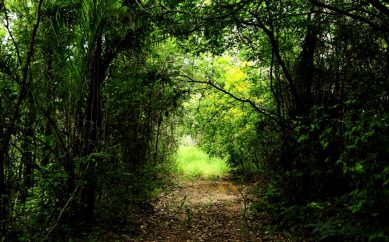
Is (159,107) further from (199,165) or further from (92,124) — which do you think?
(199,165)

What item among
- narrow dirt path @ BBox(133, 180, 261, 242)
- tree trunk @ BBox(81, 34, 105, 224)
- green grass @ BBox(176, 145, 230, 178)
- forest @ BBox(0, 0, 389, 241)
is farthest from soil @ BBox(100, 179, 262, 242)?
green grass @ BBox(176, 145, 230, 178)

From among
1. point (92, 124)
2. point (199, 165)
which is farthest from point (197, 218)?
point (199, 165)

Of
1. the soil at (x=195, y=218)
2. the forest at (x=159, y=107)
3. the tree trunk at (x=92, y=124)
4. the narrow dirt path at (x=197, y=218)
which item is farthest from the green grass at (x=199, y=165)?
the tree trunk at (x=92, y=124)

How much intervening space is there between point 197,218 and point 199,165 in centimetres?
705

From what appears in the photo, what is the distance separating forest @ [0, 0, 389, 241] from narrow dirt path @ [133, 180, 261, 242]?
315mm

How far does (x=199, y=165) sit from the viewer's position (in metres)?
14.0

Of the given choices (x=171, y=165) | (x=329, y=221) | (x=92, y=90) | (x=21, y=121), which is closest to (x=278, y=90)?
(x=329, y=221)

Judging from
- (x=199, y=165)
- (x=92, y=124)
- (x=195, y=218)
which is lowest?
(x=195, y=218)

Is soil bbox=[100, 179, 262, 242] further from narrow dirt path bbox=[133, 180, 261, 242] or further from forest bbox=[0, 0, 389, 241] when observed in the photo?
forest bbox=[0, 0, 389, 241]

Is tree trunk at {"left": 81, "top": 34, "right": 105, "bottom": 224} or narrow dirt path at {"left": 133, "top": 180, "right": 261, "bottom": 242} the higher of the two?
tree trunk at {"left": 81, "top": 34, "right": 105, "bottom": 224}

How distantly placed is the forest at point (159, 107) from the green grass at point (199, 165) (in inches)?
204

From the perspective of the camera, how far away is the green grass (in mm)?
12844

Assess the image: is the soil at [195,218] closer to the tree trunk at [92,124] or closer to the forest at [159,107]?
the forest at [159,107]

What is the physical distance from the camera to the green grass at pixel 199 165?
1284 cm
